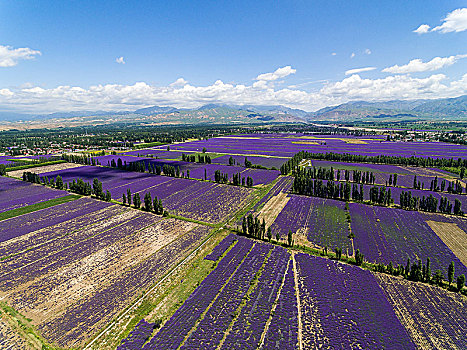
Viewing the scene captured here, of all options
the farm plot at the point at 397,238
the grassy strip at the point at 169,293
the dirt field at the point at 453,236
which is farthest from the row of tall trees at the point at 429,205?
the grassy strip at the point at 169,293

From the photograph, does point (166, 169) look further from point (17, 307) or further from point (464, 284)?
point (464, 284)

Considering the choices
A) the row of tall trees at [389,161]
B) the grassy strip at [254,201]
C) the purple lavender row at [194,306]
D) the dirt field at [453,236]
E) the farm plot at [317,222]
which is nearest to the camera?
the purple lavender row at [194,306]

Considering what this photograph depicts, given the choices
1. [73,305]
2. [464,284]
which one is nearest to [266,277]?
[73,305]

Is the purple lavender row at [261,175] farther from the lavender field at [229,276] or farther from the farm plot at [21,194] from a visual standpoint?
the farm plot at [21,194]

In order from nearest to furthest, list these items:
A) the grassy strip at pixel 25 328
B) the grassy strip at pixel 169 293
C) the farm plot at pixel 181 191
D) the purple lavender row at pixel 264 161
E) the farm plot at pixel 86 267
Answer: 1. the grassy strip at pixel 25 328
2. the grassy strip at pixel 169 293
3. the farm plot at pixel 86 267
4. the farm plot at pixel 181 191
5. the purple lavender row at pixel 264 161

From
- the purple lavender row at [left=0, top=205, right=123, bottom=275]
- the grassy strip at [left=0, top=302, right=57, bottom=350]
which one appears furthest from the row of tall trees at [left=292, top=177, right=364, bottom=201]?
the grassy strip at [left=0, top=302, right=57, bottom=350]

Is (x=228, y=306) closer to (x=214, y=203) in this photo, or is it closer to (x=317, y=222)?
(x=317, y=222)

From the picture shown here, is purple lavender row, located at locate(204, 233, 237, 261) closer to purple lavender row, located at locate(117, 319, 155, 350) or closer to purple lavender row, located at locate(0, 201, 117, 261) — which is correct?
purple lavender row, located at locate(117, 319, 155, 350)
